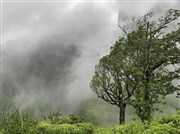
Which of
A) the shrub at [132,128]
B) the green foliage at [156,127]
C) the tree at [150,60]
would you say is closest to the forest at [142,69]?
the tree at [150,60]

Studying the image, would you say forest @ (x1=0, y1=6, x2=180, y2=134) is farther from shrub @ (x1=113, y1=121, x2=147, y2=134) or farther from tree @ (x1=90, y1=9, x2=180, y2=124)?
shrub @ (x1=113, y1=121, x2=147, y2=134)

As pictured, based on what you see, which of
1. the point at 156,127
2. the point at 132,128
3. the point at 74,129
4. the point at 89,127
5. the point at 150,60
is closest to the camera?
the point at 156,127

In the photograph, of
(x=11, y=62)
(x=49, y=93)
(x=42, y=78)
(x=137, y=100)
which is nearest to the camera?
(x=137, y=100)

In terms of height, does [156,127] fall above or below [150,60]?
below

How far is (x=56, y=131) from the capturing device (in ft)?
56.2

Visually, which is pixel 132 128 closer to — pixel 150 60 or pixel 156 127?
pixel 156 127

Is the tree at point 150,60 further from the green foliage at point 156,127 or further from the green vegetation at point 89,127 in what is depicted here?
the green foliage at point 156,127

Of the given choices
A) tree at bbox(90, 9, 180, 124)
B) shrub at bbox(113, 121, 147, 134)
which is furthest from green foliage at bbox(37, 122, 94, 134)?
shrub at bbox(113, 121, 147, 134)

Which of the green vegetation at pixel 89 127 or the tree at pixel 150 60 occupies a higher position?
the tree at pixel 150 60

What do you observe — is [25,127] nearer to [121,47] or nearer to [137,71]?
[137,71]

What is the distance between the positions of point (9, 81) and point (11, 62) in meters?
36.5

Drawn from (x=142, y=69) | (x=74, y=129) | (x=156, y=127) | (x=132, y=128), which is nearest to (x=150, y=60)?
(x=142, y=69)

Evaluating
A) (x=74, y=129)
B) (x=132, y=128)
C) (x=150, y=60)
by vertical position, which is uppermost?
(x=150, y=60)

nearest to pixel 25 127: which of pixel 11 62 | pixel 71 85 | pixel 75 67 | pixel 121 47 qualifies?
pixel 121 47
